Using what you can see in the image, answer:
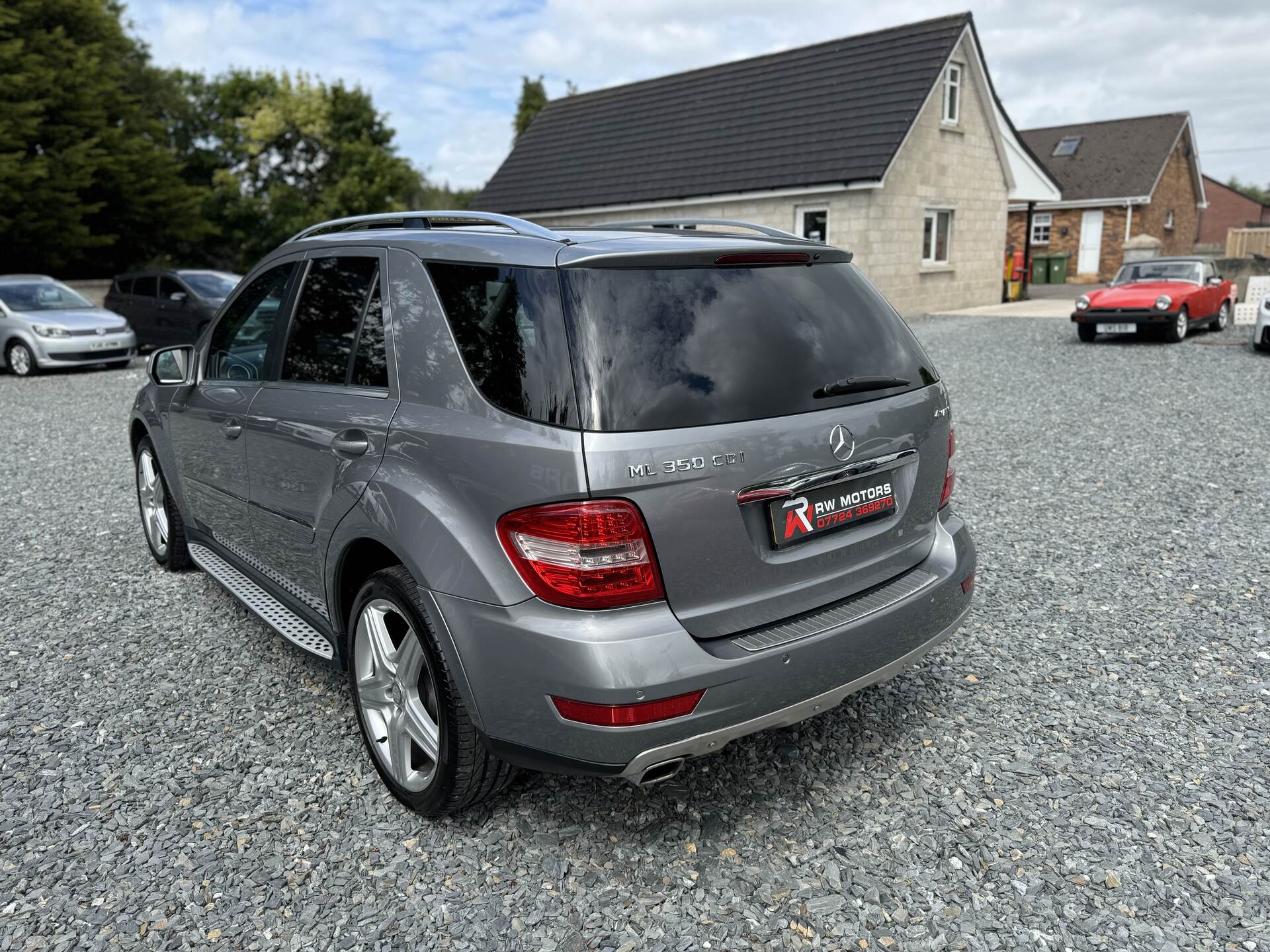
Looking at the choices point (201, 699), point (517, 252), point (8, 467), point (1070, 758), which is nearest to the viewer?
point (517, 252)

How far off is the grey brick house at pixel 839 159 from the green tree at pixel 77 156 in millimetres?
10547

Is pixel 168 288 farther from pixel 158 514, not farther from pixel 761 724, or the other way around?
pixel 761 724

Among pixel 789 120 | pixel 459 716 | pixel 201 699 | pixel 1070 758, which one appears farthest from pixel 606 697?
pixel 789 120

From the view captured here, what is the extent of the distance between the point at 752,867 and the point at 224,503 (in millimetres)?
2789

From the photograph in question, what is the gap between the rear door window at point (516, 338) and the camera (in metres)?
2.43

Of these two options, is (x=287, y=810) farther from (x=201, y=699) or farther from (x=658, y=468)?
(x=658, y=468)

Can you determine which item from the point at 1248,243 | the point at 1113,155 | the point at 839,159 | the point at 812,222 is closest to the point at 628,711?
the point at 839,159

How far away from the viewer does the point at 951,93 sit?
22.4m

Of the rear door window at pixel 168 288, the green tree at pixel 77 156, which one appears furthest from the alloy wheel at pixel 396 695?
the green tree at pixel 77 156

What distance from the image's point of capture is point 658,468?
2365mm

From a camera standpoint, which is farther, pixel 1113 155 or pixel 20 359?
pixel 1113 155

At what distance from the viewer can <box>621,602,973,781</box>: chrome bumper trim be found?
240cm

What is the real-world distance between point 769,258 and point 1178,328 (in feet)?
49.2

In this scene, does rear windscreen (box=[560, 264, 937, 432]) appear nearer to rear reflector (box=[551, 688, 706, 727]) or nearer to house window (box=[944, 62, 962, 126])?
rear reflector (box=[551, 688, 706, 727])
